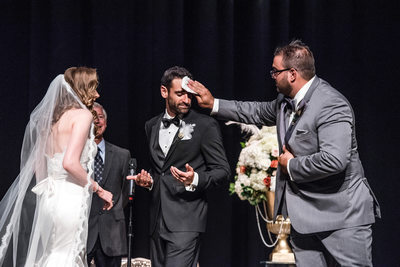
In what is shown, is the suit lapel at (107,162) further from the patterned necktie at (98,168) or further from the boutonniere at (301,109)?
the boutonniere at (301,109)

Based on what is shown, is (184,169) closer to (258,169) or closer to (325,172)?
(258,169)

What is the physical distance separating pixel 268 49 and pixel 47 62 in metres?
2.28

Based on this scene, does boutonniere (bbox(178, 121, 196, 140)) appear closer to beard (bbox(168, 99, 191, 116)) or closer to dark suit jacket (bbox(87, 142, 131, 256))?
beard (bbox(168, 99, 191, 116))

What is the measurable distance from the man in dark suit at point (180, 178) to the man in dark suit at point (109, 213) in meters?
0.59

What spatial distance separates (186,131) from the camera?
4219 mm

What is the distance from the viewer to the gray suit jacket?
3.37 meters

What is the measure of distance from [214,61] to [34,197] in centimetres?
284

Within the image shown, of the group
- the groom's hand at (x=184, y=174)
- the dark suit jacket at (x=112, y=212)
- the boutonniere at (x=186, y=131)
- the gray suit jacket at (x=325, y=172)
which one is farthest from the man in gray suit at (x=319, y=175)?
the dark suit jacket at (x=112, y=212)

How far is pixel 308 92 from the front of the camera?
3.60 meters

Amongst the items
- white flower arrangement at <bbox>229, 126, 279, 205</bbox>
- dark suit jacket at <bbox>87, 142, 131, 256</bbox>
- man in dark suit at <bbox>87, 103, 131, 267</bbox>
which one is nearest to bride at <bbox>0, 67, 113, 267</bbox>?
man in dark suit at <bbox>87, 103, 131, 267</bbox>

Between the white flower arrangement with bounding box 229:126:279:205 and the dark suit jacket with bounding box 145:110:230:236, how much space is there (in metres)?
0.83

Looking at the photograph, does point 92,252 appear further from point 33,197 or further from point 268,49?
point 268,49

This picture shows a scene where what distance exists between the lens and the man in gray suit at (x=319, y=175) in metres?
3.37

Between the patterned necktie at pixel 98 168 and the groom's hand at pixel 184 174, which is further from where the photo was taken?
the patterned necktie at pixel 98 168
